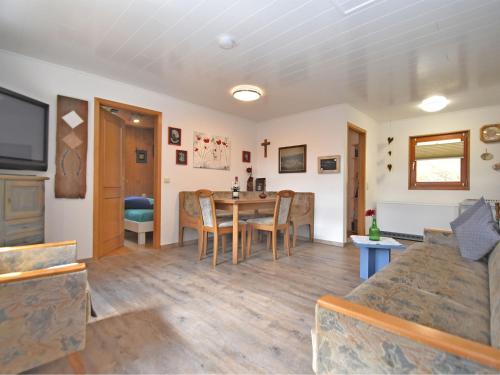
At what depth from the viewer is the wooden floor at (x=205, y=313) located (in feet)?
4.42

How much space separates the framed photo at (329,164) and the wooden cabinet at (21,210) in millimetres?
3869

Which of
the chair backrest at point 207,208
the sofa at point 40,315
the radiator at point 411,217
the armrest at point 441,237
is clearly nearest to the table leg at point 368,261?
the armrest at point 441,237

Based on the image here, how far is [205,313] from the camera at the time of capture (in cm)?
186

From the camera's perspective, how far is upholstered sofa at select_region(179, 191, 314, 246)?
3866mm

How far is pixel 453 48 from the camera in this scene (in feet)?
8.03

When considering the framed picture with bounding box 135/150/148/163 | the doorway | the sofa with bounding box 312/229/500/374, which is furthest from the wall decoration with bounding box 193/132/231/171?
the sofa with bounding box 312/229/500/374

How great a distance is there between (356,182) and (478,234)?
3835 mm

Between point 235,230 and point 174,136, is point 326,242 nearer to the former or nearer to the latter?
point 235,230

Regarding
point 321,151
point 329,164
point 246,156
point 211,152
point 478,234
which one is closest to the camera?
point 478,234

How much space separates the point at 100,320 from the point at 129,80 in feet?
9.64

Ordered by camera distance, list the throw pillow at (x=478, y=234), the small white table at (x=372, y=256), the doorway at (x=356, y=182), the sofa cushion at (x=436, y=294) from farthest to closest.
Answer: the doorway at (x=356, y=182)
the small white table at (x=372, y=256)
the throw pillow at (x=478, y=234)
the sofa cushion at (x=436, y=294)

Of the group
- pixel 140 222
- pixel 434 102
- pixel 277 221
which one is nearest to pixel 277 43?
pixel 277 221

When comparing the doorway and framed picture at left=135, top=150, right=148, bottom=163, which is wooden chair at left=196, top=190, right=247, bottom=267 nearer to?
the doorway

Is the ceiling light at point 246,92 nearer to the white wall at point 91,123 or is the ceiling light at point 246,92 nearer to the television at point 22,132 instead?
the white wall at point 91,123
